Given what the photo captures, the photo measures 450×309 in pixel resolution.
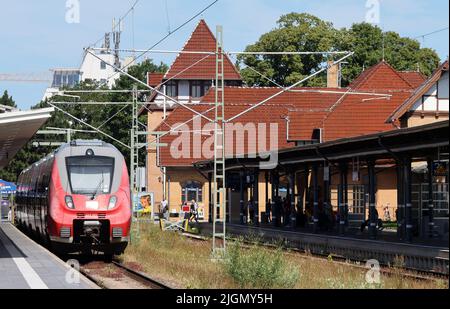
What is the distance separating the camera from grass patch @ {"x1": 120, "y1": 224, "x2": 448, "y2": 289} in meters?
16.7

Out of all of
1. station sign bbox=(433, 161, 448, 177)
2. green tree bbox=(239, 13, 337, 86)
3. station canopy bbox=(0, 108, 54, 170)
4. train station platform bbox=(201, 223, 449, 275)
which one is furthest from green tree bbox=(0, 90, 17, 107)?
station sign bbox=(433, 161, 448, 177)

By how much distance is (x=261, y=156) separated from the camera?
36.0 m

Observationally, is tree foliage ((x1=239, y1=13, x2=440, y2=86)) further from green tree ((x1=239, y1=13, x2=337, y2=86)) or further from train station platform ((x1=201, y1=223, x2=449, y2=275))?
train station platform ((x1=201, y1=223, x2=449, y2=275))

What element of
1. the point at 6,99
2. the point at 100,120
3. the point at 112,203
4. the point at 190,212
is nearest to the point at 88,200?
the point at 112,203

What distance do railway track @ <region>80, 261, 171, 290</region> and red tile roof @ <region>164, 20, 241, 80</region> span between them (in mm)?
47277

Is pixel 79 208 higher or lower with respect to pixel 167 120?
lower

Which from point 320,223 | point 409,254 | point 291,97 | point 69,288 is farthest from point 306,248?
point 291,97

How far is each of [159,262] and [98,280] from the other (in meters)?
5.11

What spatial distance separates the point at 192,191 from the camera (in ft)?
213

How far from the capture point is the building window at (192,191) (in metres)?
64.7

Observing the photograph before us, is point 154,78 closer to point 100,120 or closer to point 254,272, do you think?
point 100,120

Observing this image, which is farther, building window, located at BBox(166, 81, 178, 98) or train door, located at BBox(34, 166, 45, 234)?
building window, located at BBox(166, 81, 178, 98)

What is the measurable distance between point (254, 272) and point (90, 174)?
313 inches

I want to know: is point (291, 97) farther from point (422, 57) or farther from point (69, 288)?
point (69, 288)
